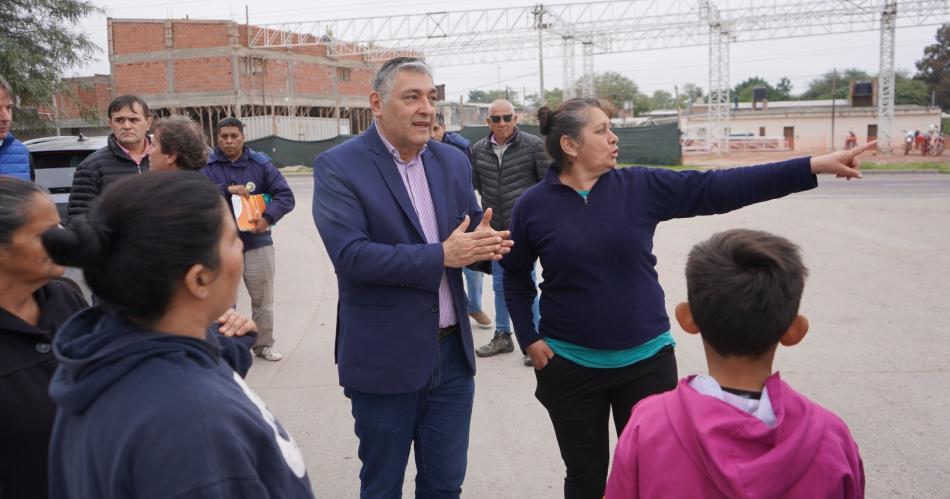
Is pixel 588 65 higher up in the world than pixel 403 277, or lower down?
higher up

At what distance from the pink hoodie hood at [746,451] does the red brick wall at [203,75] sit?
43.6m

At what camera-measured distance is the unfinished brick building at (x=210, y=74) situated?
41969 millimetres

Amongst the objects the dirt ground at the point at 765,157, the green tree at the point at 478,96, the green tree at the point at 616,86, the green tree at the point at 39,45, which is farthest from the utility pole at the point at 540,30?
the green tree at the point at 478,96

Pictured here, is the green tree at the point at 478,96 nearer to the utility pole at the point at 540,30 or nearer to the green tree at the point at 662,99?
the green tree at the point at 662,99

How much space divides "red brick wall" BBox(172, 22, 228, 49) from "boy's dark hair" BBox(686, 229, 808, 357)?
4438 cm

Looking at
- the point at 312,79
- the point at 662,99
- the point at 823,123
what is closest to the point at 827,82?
the point at 662,99

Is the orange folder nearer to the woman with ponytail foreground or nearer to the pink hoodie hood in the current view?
the woman with ponytail foreground

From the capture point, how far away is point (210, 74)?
139ft

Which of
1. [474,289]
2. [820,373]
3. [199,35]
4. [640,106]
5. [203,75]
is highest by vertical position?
[199,35]

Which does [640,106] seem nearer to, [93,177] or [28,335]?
[93,177]

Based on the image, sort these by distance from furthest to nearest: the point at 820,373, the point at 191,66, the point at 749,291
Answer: the point at 191,66 < the point at 820,373 < the point at 749,291

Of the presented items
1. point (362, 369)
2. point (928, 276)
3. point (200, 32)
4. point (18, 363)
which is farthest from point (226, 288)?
point (200, 32)

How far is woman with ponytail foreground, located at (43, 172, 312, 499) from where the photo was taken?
1338 millimetres

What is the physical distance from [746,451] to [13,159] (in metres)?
4.77
